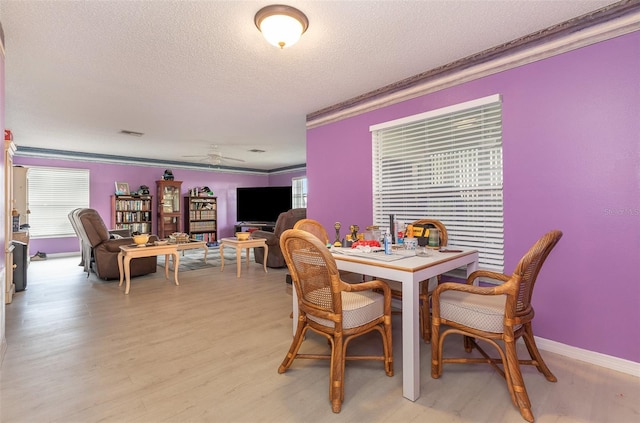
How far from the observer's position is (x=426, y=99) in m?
2.97

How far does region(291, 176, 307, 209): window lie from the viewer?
8761 millimetres

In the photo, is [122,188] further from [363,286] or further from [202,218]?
[363,286]

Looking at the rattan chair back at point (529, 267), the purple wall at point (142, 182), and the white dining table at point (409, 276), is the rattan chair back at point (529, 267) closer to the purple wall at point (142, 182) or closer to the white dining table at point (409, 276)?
the white dining table at point (409, 276)

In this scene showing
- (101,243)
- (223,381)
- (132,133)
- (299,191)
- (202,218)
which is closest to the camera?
(223,381)

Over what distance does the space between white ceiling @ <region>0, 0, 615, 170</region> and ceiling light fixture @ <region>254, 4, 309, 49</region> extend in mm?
46

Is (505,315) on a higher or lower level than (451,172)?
lower

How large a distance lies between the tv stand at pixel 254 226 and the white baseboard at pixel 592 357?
6.39 m

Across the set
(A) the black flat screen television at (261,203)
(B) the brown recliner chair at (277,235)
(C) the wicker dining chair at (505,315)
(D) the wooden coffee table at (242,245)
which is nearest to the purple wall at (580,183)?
(C) the wicker dining chair at (505,315)

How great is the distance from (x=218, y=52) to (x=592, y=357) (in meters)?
3.53

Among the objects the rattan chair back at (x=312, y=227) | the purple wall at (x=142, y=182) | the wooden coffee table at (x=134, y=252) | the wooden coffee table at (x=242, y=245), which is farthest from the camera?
the purple wall at (x=142, y=182)

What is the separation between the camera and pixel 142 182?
7.66m

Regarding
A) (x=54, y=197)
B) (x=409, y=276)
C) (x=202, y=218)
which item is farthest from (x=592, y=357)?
(x=54, y=197)

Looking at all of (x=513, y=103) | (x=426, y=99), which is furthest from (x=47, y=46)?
(x=513, y=103)

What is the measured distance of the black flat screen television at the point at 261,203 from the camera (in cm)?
806
